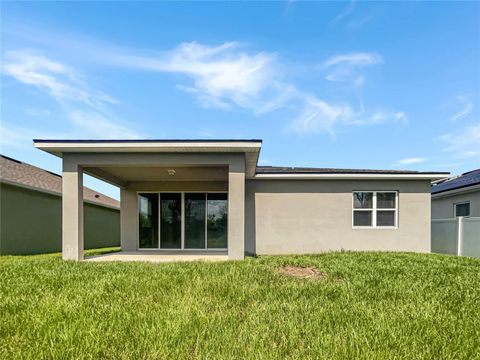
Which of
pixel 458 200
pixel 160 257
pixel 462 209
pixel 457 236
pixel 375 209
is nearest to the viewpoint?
pixel 160 257

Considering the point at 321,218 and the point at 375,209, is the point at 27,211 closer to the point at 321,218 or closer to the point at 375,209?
the point at 321,218

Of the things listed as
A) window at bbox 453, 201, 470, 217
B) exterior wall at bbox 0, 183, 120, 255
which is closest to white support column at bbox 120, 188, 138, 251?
exterior wall at bbox 0, 183, 120, 255

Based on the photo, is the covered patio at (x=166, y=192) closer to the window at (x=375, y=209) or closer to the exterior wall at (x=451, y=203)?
the window at (x=375, y=209)

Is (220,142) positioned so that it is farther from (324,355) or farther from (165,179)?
(324,355)

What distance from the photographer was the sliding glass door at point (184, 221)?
44.0 ft

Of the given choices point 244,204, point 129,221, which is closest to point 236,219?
point 244,204

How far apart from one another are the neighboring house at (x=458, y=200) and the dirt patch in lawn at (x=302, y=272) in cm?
1048

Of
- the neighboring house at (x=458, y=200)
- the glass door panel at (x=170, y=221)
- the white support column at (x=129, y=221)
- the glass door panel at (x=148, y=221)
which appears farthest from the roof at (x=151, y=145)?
the neighboring house at (x=458, y=200)

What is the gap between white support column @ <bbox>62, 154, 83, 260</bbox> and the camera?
9.25 metres

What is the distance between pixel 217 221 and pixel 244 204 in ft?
9.08

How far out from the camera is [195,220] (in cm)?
1347

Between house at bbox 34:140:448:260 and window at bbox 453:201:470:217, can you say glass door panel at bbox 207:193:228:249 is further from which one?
window at bbox 453:201:470:217

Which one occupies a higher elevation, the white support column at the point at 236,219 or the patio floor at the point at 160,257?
the white support column at the point at 236,219

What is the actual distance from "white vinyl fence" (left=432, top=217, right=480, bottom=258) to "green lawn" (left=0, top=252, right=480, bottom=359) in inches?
244
